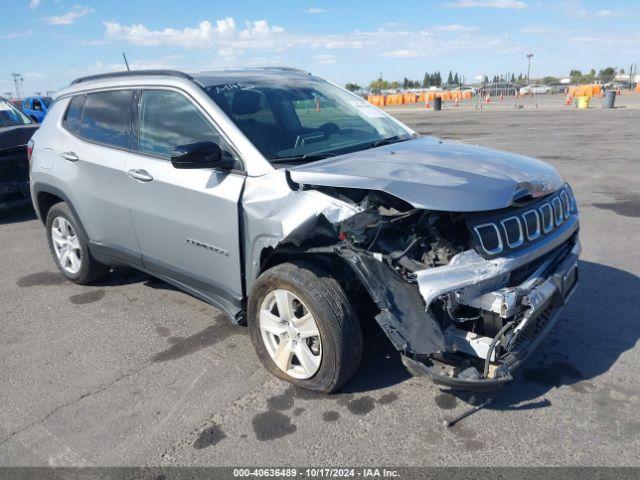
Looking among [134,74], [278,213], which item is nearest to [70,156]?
[134,74]

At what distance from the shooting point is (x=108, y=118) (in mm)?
4430

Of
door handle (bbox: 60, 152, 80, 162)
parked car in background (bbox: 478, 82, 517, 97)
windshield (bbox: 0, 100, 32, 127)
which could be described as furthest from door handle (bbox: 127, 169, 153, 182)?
parked car in background (bbox: 478, 82, 517, 97)

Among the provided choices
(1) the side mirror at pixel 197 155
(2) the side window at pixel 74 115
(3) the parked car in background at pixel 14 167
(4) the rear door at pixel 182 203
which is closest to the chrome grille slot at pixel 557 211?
(4) the rear door at pixel 182 203

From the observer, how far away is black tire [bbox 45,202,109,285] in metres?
4.80

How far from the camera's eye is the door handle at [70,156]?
460cm

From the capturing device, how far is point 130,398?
3.30m

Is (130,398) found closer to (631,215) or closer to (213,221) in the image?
(213,221)

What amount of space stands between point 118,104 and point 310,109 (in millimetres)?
1586

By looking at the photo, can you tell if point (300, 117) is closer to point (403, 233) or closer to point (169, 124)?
point (169, 124)

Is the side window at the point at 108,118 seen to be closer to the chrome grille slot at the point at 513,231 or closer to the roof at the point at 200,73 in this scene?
the roof at the point at 200,73

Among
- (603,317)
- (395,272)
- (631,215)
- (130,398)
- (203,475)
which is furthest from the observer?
(631,215)

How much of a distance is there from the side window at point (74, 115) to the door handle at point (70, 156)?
0.24 meters

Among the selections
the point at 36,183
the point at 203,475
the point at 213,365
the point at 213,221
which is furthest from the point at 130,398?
the point at 36,183

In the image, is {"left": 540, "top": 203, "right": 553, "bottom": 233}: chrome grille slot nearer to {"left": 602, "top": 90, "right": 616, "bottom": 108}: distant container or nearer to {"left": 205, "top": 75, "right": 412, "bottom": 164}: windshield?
{"left": 205, "top": 75, "right": 412, "bottom": 164}: windshield
